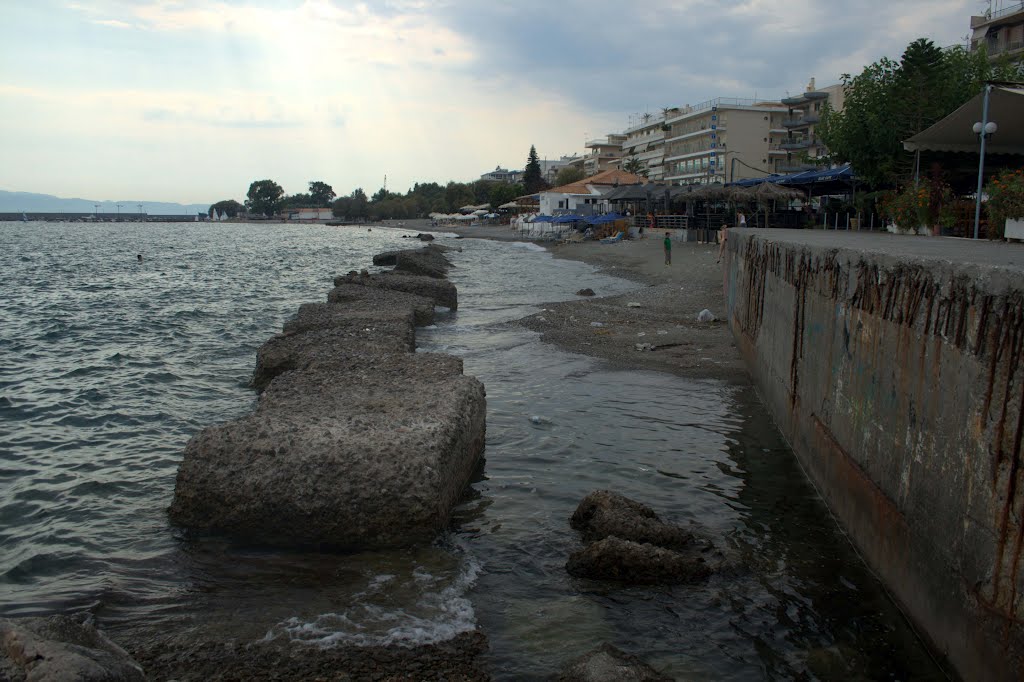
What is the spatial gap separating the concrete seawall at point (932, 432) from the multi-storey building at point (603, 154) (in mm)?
121771

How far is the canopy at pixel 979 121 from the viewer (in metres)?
14.7

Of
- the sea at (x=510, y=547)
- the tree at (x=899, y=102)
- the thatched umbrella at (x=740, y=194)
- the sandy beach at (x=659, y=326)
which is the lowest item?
the sea at (x=510, y=547)

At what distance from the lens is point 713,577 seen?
17.6 ft

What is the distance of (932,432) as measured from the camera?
4223 millimetres

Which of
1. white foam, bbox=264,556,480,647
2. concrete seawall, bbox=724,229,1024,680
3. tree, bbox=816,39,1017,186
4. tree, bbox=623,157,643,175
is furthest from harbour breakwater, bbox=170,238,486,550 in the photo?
tree, bbox=623,157,643,175

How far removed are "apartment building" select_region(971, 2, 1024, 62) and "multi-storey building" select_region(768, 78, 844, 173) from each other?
70.0 feet

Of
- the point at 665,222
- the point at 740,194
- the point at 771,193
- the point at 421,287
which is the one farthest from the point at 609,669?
the point at 665,222

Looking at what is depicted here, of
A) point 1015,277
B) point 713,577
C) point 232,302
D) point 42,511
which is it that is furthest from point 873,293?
point 232,302

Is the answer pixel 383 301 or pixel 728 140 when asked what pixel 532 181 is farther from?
pixel 383 301

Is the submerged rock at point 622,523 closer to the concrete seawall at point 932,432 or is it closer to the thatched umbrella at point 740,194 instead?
the concrete seawall at point 932,432

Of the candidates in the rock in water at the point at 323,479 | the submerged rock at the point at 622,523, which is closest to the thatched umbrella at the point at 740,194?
the submerged rock at the point at 622,523

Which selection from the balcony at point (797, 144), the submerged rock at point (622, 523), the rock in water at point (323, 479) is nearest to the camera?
the rock in water at point (323, 479)

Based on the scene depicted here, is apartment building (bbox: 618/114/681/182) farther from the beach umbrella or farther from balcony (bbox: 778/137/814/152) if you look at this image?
the beach umbrella

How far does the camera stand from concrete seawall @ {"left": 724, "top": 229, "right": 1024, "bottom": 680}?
11.2ft
